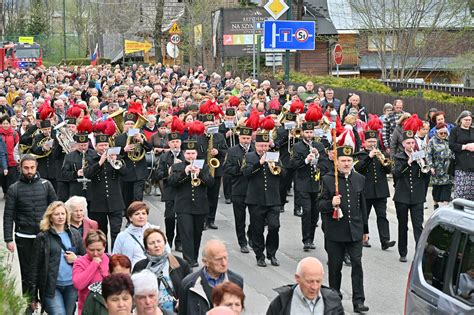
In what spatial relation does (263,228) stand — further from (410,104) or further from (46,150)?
(410,104)

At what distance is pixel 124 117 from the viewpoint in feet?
56.3

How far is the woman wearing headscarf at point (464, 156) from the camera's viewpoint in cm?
1552

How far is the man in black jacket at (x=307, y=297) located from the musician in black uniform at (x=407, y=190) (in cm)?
705

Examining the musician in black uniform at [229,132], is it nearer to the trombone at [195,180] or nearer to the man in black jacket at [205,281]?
the trombone at [195,180]

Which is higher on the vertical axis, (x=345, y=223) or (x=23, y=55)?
(x=23, y=55)

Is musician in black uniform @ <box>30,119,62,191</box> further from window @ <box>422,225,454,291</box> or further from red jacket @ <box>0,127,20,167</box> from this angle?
window @ <box>422,225,454,291</box>

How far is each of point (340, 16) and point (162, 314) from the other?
4668 centimetres

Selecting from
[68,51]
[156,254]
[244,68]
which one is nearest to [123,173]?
[156,254]

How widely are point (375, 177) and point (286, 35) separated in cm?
1327

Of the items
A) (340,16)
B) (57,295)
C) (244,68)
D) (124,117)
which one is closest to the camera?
(57,295)

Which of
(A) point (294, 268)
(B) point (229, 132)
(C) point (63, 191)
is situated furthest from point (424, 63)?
(A) point (294, 268)

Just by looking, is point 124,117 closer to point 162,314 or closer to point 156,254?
point 156,254

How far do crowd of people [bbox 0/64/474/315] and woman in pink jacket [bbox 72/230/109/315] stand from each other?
11mm

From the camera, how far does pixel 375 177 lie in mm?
14711
